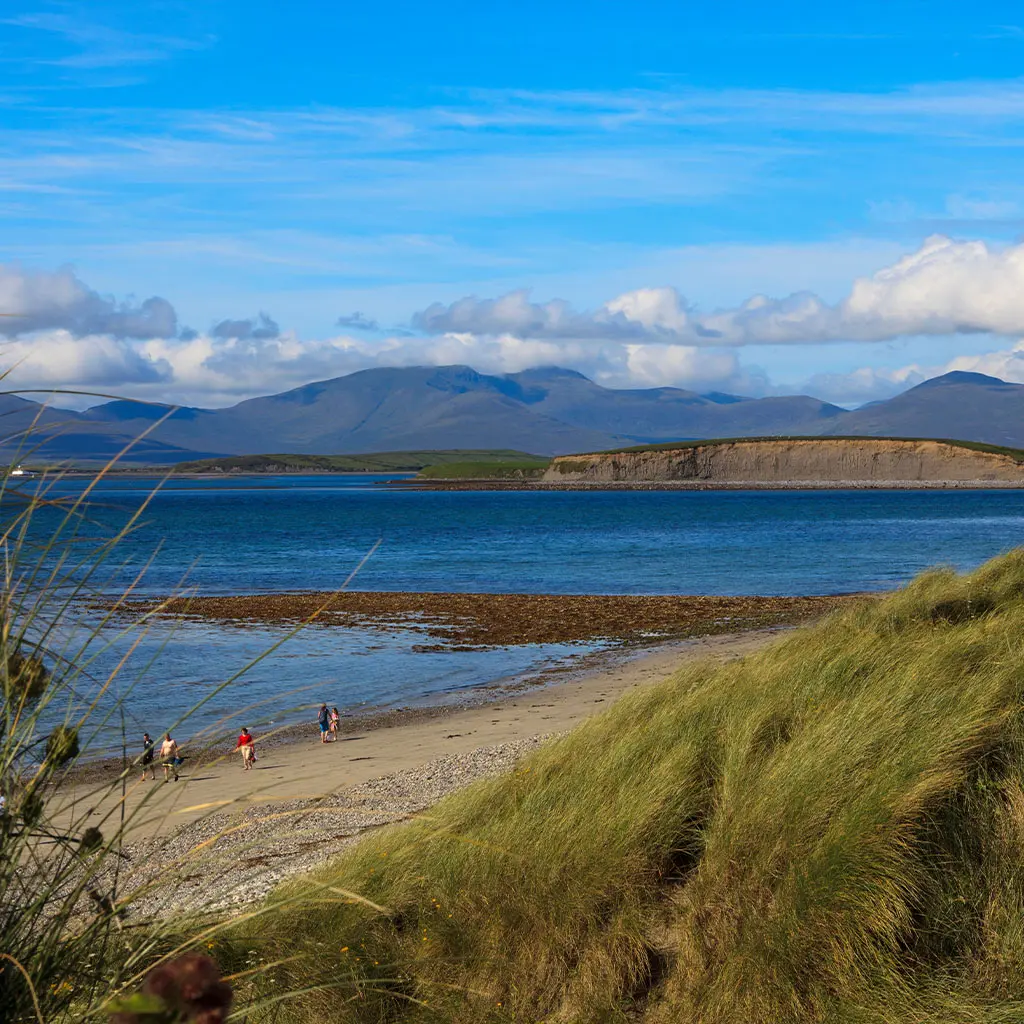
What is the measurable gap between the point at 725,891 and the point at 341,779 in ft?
37.7

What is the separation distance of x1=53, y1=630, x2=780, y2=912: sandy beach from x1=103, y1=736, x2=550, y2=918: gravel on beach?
0.03 metres

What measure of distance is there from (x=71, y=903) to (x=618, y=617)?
111 ft

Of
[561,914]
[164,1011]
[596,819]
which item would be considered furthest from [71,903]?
[596,819]

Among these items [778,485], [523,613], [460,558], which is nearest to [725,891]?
[523,613]

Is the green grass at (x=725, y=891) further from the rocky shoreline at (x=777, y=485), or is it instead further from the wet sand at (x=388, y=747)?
the rocky shoreline at (x=777, y=485)

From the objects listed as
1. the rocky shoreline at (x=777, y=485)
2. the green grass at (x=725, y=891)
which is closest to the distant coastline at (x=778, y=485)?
the rocky shoreline at (x=777, y=485)

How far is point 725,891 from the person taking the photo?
19.8 feet

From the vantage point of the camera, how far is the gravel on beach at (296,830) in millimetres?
8633

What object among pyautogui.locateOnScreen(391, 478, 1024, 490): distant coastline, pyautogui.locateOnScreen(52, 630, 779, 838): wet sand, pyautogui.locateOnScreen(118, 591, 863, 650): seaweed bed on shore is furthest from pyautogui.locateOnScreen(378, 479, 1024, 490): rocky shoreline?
pyautogui.locateOnScreen(52, 630, 779, 838): wet sand

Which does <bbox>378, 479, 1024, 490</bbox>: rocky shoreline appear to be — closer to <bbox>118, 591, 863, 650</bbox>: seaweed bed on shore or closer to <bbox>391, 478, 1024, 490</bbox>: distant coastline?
<bbox>391, 478, 1024, 490</bbox>: distant coastline

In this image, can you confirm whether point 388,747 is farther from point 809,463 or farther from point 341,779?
point 809,463

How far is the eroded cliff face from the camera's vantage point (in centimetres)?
16475

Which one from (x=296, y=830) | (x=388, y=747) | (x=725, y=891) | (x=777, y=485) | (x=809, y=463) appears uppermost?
(x=809, y=463)

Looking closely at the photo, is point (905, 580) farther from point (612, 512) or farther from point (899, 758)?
point (612, 512)
